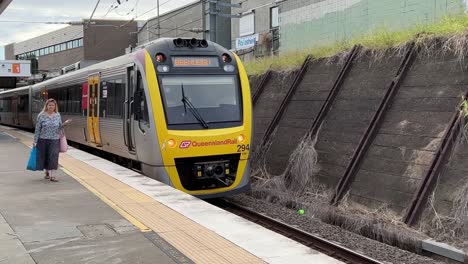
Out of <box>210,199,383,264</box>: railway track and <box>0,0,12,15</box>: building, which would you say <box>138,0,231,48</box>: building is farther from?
<box>210,199,383,264</box>: railway track

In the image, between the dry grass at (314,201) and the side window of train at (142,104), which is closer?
the dry grass at (314,201)

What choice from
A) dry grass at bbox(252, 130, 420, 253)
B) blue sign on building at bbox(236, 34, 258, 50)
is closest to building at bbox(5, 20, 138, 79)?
blue sign on building at bbox(236, 34, 258, 50)

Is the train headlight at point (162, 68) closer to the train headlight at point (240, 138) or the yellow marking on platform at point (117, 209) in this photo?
the train headlight at point (240, 138)

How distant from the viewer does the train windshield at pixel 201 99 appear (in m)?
9.98

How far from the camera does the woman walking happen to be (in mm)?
9938

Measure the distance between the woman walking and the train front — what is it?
2038 millimetres

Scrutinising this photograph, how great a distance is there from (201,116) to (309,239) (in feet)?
10.7

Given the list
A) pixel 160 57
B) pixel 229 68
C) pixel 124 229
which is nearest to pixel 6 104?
pixel 160 57

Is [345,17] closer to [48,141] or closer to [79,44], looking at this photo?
[48,141]

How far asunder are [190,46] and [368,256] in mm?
5566

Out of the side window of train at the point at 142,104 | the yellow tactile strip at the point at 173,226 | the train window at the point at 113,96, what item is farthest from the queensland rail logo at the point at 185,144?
the train window at the point at 113,96

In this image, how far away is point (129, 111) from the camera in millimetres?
11242

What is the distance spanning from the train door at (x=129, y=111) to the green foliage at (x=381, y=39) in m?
5.22

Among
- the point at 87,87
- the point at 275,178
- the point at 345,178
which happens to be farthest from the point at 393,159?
the point at 87,87
